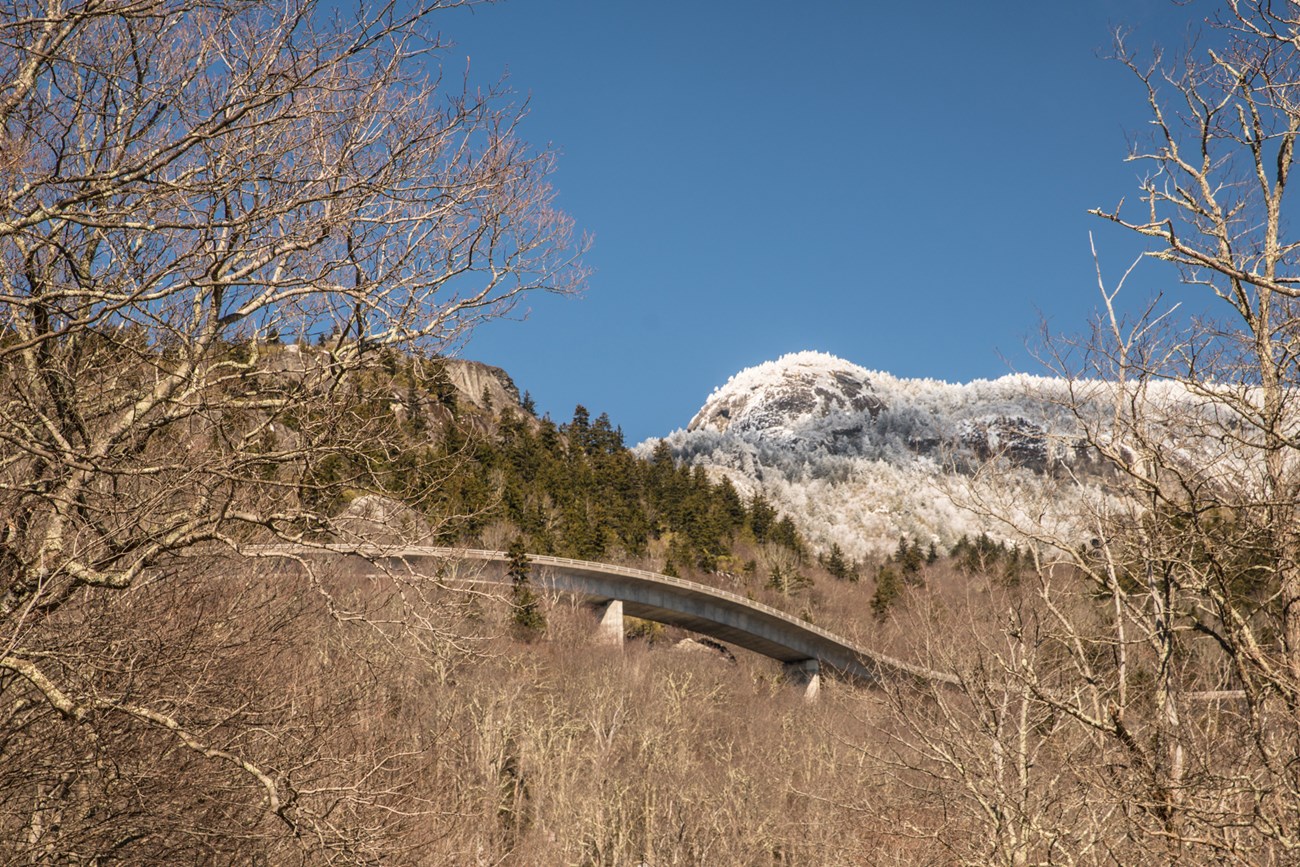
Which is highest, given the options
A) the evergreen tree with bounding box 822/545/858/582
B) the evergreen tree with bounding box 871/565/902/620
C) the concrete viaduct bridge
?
the evergreen tree with bounding box 822/545/858/582

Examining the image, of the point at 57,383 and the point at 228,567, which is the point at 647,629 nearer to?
the point at 228,567

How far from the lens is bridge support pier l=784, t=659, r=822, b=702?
6956cm

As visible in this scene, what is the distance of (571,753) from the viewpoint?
1527 inches

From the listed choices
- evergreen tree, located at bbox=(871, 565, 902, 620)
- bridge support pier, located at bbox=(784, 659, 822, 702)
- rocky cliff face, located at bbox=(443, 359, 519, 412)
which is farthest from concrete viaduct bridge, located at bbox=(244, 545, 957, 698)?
rocky cliff face, located at bbox=(443, 359, 519, 412)

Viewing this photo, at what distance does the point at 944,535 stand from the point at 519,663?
134559 millimetres

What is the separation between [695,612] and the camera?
65000mm

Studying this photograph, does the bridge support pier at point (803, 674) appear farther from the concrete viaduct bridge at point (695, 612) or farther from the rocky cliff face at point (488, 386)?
the rocky cliff face at point (488, 386)

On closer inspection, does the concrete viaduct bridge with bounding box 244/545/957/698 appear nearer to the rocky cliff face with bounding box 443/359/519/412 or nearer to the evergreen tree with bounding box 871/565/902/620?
the evergreen tree with bounding box 871/565/902/620

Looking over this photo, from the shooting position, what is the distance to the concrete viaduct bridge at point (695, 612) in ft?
190

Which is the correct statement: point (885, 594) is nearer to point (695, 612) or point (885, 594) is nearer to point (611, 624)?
point (695, 612)

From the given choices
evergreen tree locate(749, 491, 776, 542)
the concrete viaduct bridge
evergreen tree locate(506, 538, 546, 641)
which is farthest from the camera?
evergreen tree locate(749, 491, 776, 542)

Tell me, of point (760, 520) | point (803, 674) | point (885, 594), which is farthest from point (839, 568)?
point (803, 674)

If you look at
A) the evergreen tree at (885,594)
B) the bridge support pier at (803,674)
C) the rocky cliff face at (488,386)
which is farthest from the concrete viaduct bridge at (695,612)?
the rocky cliff face at (488,386)

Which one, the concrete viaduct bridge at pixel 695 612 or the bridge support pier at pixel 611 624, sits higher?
the concrete viaduct bridge at pixel 695 612
